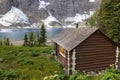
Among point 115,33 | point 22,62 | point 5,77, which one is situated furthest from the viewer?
point 115,33

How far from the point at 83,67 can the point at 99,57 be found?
262cm

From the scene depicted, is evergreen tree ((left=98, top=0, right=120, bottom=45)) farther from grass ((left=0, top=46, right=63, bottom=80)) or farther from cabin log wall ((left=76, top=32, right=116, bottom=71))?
grass ((left=0, top=46, right=63, bottom=80))

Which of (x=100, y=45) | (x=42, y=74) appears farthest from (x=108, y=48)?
(x=42, y=74)

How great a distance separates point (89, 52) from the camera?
3023cm

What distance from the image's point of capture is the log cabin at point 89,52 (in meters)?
29.6

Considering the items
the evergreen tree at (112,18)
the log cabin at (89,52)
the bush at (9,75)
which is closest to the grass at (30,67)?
the bush at (9,75)

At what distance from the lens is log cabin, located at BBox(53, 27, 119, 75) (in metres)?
29.6

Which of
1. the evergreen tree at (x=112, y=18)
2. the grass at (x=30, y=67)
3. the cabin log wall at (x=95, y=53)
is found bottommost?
the grass at (x=30, y=67)

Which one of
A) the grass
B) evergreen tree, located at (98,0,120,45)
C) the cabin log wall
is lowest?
the grass

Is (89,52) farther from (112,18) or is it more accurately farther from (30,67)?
(112,18)

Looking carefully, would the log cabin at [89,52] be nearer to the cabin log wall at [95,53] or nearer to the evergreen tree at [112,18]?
the cabin log wall at [95,53]

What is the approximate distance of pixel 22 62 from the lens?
3606 cm

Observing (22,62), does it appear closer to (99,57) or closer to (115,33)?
(99,57)

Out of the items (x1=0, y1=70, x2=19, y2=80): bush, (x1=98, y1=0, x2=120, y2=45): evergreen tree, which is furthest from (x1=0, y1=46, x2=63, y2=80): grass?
(x1=98, y1=0, x2=120, y2=45): evergreen tree
